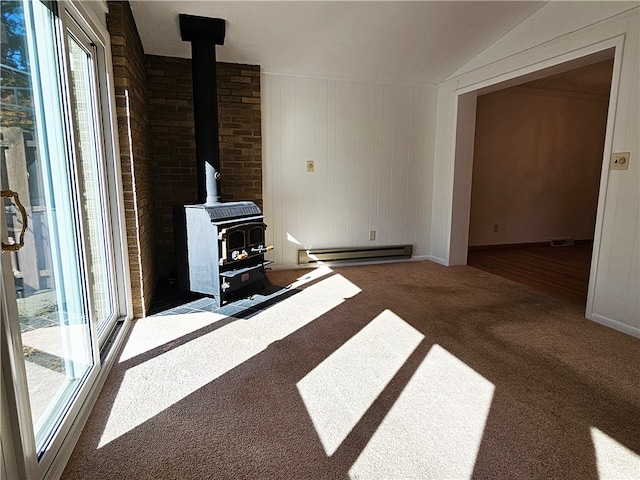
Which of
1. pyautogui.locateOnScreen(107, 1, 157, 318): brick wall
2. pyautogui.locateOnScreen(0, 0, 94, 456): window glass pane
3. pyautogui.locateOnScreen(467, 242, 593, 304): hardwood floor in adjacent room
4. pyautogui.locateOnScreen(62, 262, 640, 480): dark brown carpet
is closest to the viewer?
pyautogui.locateOnScreen(0, 0, 94, 456): window glass pane

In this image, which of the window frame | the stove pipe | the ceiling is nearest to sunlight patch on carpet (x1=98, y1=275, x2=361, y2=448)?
the window frame

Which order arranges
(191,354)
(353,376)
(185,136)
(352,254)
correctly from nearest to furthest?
(353,376), (191,354), (185,136), (352,254)

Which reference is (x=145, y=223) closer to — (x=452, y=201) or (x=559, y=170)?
(x=452, y=201)

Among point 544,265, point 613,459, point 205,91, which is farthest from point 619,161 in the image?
point 205,91

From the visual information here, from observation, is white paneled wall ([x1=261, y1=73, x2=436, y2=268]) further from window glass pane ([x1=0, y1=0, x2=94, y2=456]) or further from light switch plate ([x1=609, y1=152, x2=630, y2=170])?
window glass pane ([x1=0, y1=0, x2=94, y2=456])

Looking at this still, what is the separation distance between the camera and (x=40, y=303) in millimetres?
1581

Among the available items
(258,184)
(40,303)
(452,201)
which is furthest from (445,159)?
(40,303)

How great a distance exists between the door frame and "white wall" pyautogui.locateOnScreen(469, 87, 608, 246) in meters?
0.98

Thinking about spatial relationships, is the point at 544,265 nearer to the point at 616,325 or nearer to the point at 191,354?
the point at 616,325

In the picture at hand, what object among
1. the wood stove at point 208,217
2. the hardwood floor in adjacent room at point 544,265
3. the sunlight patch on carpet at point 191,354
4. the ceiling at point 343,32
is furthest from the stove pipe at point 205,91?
the hardwood floor in adjacent room at point 544,265

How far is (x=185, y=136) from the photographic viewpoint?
3887 millimetres

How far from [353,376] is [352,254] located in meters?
2.62

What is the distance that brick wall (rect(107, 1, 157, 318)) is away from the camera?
2.63 metres

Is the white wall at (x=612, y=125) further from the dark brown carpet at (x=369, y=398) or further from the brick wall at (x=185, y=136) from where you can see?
the brick wall at (x=185, y=136)
